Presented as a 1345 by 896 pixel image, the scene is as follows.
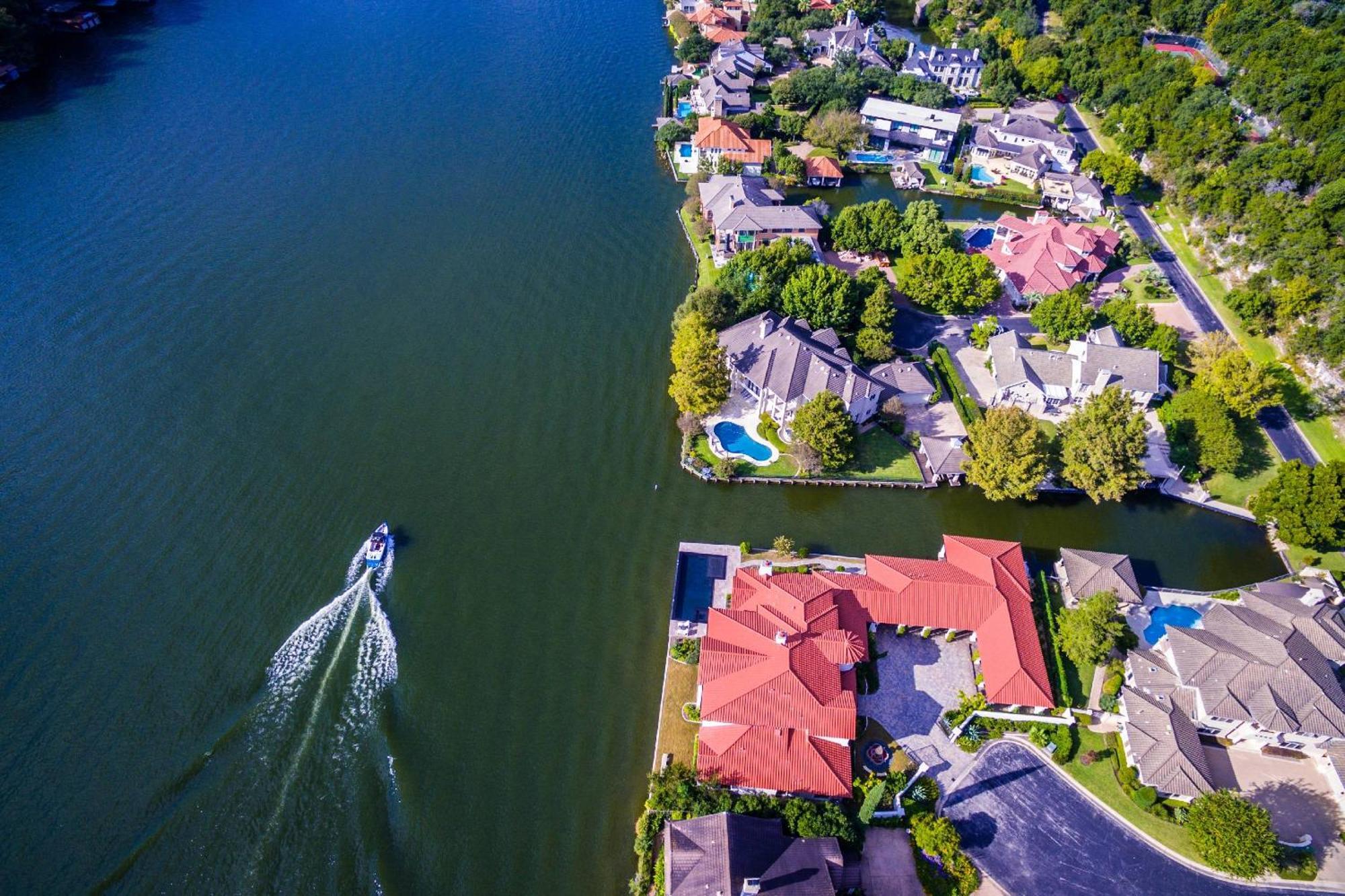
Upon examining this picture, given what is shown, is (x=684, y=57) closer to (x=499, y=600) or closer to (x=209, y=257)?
(x=209, y=257)

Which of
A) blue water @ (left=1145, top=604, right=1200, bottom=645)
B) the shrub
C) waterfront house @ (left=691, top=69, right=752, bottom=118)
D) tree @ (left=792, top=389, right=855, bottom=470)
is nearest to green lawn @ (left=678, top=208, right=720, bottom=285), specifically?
waterfront house @ (left=691, top=69, right=752, bottom=118)

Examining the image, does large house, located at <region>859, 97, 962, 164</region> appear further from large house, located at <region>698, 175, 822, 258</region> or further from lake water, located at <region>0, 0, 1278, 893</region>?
lake water, located at <region>0, 0, 1278, 893</region>

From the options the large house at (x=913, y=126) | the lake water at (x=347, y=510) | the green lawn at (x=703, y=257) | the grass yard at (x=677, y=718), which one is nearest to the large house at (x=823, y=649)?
the grass yard at (x=677, y=718)

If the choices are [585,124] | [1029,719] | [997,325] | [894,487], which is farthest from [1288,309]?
[585,124]

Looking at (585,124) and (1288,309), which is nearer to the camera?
(1288,309)

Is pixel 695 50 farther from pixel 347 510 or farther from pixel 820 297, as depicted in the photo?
pixel 347 510

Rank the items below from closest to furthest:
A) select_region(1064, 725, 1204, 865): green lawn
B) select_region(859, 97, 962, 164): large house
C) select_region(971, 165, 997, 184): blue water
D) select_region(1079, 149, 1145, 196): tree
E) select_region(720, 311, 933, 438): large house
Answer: select_region(1064, 725, 1204, 865): green lawn → select_region(720, 311, 933, 438): large house → select_region(1079, 149, 1145, 196): tree → select_region(971, 165, 997, 184): blue water → select_region(859, 97, 962, 164): large house

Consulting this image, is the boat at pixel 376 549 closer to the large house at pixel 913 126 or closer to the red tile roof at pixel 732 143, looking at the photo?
the red tile roof at pixel 732 143
